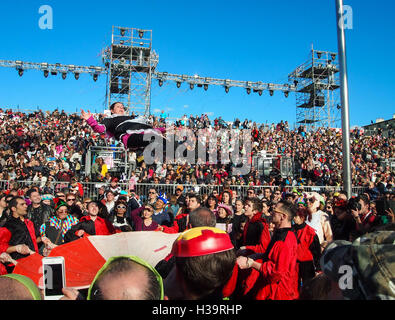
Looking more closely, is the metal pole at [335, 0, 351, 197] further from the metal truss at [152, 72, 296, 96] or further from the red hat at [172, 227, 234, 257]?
the metal truss at [152, 72, 296, 96]

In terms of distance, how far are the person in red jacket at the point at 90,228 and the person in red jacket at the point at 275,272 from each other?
2925mm

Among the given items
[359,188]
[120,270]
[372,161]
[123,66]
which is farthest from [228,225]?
[123,66]

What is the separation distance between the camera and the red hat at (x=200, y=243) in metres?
1.51

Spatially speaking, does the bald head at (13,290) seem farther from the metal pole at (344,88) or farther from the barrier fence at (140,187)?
the barrier fence at (140,187)

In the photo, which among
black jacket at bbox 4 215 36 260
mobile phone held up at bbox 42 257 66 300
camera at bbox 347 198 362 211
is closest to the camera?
mobile phone held up at bbox 42 257 66 300

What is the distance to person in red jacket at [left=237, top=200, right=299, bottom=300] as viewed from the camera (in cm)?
282

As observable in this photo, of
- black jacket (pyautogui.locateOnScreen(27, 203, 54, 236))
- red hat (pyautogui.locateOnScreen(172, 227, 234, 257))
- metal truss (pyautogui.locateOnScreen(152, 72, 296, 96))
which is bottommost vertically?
black jacket (pyautogui.locateOnScreen(27, 203, 54, 236))

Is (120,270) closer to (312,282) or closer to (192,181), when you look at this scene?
(312,282)

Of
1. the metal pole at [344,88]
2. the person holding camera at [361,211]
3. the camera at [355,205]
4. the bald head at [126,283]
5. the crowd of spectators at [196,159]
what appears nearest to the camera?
the bald head at [126,283]

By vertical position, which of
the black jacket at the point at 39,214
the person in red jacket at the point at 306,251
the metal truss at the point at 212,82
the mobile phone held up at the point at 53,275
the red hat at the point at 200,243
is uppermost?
the metal truss at the point at 212,82

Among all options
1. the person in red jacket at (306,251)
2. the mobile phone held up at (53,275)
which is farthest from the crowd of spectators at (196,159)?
the mobile phone held up at (53,275)

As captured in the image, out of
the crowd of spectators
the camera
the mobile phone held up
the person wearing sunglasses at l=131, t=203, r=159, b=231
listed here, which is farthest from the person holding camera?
the crowd of spectators
